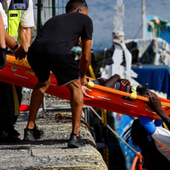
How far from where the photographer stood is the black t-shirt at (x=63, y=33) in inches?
181

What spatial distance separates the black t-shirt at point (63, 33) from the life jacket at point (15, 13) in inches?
29.5

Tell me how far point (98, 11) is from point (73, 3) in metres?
63.9

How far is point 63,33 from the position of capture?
15.2 feet

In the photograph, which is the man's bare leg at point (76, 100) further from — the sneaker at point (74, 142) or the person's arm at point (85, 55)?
the person's arm at point (85, 55)

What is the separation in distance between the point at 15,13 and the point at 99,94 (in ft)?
4.24

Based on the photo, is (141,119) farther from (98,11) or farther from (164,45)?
(98,11)

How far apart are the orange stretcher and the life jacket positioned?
385mm

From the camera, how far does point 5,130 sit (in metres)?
5.09

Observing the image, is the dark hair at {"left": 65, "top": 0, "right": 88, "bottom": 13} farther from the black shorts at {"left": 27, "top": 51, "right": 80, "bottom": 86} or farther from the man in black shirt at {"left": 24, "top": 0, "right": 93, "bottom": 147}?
the black shorts at {"left": 27, "top": 51, "right": 80, "bottom": 86}

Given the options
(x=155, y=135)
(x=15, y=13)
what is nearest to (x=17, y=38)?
(x=15, y=13)

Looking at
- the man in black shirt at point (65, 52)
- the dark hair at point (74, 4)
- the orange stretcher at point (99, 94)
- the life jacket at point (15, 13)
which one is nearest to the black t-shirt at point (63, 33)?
the man in black shirt at point (65, 52)

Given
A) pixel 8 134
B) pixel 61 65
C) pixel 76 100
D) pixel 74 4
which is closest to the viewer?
pixel 61 65

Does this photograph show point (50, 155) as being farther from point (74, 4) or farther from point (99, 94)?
point (74, 4)

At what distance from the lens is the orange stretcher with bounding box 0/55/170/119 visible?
17.9 feet
